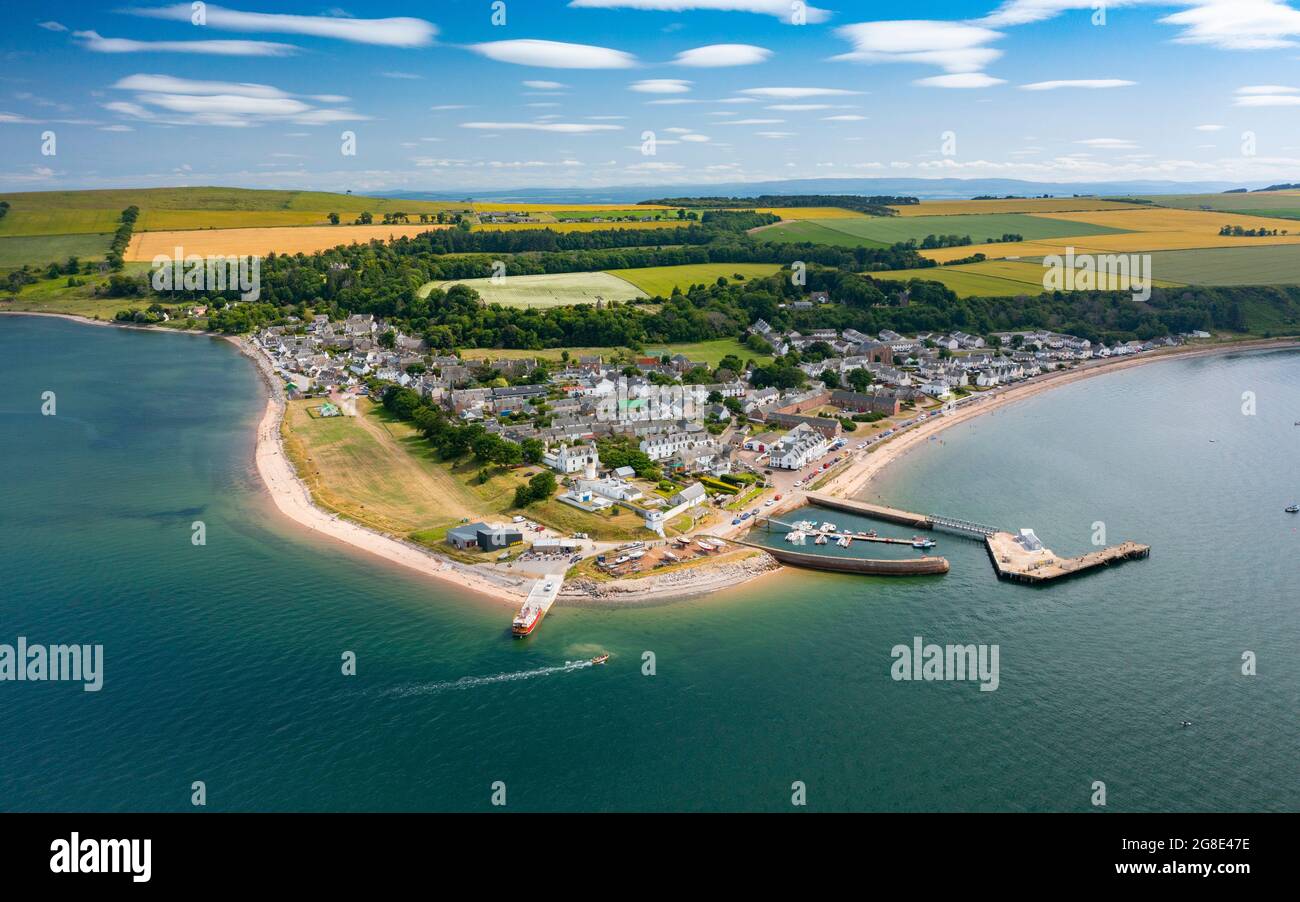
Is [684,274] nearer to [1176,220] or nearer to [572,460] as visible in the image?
[572,460]

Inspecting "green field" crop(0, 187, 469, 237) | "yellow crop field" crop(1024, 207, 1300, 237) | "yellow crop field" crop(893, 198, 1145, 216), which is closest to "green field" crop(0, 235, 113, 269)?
"green field" crop(0, 187, 469, 237)

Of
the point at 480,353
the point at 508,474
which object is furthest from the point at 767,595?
the point at 480,353

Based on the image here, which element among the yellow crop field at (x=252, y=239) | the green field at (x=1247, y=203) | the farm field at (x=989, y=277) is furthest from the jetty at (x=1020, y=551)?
the green field at (x=1247, y=203)

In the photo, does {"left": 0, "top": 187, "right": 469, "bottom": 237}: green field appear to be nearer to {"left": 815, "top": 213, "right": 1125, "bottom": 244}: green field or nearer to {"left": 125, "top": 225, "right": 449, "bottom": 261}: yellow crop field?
{"left": 125, "top": 225, "right": 449, "bottom": 261}: yellow crop field

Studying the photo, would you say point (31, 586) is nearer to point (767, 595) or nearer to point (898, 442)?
point (767, 595)

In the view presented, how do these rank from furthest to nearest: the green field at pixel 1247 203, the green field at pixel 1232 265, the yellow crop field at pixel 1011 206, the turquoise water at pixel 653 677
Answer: the yellow crop field at pixel 1011 206
the green field at pixel 1247 203
the green field at pixel 1232 265
the turquoise water at pixel 653 677

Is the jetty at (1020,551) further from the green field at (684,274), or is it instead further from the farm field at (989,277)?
the green field at (684,274)

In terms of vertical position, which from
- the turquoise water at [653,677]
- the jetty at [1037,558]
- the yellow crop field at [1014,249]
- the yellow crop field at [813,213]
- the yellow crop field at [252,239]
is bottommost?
the turquoise water at [653,677]
